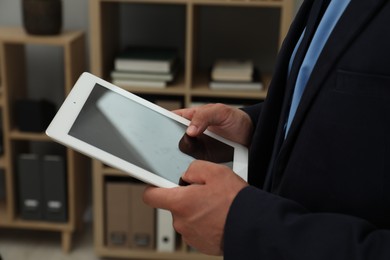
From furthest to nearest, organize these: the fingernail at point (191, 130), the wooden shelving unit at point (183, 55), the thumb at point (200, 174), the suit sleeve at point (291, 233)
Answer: the wooden shelving unit at point (183, 55), the fingernail at point (191, 130), the thumb at point (200, 174), the suit sleeve at point (291, 233)

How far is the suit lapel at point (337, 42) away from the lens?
2.50 ft

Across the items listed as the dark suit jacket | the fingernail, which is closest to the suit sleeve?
the dark suit jacket

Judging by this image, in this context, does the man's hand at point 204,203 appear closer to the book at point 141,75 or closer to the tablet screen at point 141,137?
the tablet screen at point 141,137

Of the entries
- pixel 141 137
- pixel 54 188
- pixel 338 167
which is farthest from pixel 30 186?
pixel 338 167

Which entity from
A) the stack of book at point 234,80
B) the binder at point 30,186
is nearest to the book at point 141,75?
the stack of book at point 234,80

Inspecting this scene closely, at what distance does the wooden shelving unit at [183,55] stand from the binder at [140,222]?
0.13 feet

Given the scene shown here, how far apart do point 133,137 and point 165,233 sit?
1.45 m

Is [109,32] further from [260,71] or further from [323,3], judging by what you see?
[323,3]

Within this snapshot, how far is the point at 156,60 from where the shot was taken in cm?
224

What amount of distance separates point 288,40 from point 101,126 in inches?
14.1

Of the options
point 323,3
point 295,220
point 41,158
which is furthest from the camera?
point 41,158

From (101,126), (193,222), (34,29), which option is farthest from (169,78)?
(193,222)

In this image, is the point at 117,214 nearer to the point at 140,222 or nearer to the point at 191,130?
the point at 140,222

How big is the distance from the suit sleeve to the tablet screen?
0.60 ft
